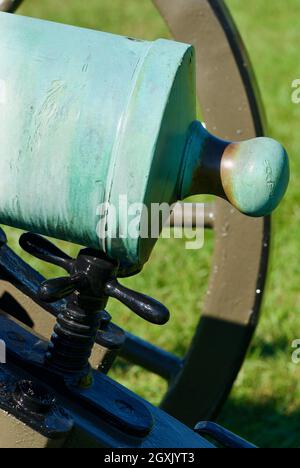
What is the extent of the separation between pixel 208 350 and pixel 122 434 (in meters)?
0.73

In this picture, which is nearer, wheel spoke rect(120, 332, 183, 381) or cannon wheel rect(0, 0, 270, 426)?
cannon wheel rect(0, 0, 270, 426)

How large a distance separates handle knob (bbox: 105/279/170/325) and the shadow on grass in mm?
1175

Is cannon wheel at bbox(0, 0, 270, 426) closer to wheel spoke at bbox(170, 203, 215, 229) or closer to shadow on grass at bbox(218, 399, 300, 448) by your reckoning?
wheel spoke at bbox(170, 203, 215, 229)

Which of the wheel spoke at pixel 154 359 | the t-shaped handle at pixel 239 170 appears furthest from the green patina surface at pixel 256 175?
the wheel spoke at pixel 154 359

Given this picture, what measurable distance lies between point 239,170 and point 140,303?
0.20m

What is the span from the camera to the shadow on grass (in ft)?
7.43

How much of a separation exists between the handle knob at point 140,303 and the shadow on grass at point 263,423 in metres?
1.17

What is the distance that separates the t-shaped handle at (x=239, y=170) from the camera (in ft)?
3.45

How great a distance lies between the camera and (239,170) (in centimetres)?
107
